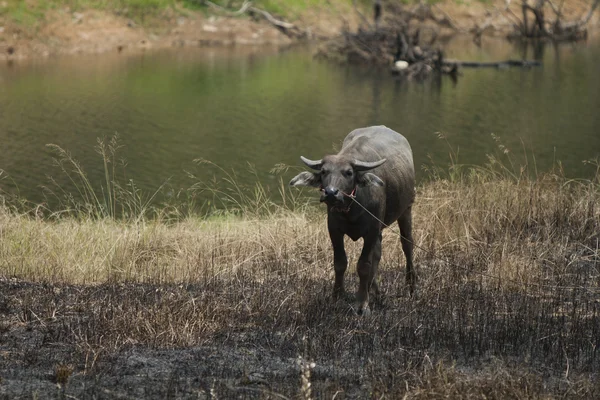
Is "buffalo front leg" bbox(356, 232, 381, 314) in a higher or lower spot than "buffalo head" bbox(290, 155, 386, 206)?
lower

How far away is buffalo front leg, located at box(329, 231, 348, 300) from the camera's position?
7.79 m

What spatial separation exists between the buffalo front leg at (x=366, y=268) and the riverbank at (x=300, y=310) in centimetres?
17

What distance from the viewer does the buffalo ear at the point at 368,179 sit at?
728cm

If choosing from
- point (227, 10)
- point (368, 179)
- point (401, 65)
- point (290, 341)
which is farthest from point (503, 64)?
point (290, 341)

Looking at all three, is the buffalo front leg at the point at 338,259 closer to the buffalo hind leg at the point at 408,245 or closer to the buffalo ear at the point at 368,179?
the buffalo ear at the point at 368,179

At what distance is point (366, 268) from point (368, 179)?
2.74 feet

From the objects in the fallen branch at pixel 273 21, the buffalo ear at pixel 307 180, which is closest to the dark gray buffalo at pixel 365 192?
the buffalo ear at pixel 307 180

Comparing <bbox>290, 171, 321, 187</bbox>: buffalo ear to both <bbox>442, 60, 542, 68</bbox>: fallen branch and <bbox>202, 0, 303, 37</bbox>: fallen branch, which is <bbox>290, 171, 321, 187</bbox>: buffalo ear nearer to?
<bbox>442, 60, 542, 68</bbox>: fallen branch

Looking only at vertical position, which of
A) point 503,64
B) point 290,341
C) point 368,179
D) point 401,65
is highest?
point 368,179

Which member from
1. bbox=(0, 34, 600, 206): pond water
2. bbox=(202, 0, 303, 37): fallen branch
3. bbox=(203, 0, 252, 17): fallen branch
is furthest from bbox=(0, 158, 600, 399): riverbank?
bbox=(202, 0, 303, 37): fallen branch

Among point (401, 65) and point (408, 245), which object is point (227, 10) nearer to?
point (401, 65)

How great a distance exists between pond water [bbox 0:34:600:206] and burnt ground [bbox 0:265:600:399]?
283 inches

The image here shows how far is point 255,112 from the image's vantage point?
83.9 feet

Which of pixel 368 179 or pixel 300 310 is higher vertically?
pixel 368 179
